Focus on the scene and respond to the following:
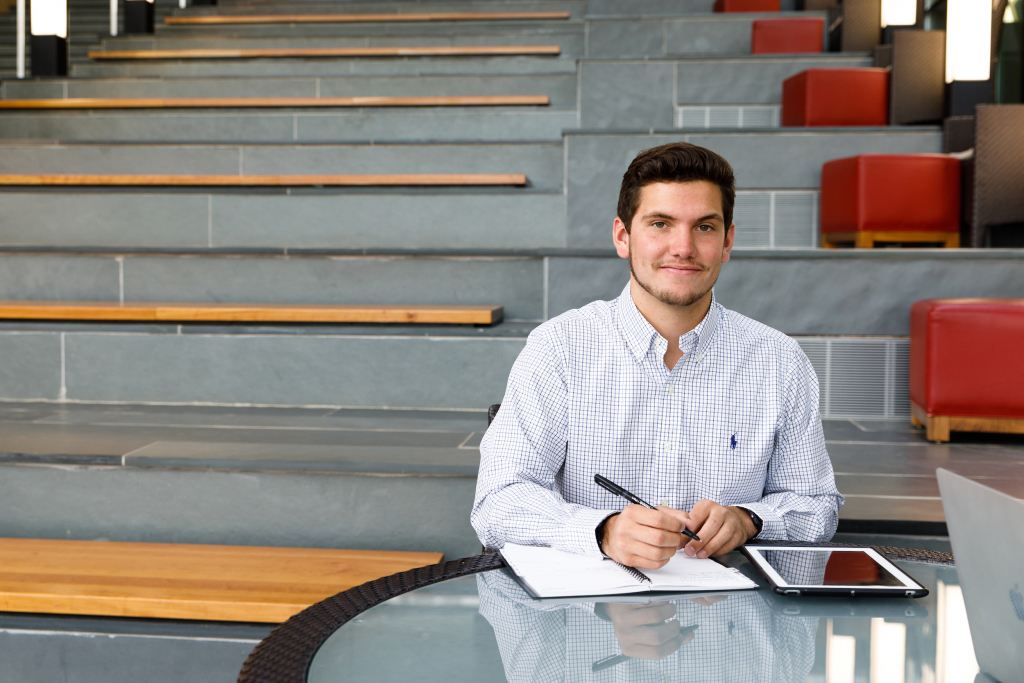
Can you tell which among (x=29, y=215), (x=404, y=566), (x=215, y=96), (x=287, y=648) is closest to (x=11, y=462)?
(x=404, y=566)

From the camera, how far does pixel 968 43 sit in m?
3.54

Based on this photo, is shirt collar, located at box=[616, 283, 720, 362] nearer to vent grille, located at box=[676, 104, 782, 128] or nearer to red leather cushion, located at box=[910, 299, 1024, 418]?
red leather cushion, located at box=[910, 299, 1024, 418]

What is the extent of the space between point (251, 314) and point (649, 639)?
6.36 ft

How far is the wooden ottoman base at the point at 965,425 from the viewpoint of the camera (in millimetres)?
2238

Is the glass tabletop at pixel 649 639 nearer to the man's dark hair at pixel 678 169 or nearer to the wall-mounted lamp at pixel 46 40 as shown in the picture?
the man's dark hair at pixel 678 169

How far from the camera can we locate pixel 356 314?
245cm

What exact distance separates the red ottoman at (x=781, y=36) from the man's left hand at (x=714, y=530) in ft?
12.0

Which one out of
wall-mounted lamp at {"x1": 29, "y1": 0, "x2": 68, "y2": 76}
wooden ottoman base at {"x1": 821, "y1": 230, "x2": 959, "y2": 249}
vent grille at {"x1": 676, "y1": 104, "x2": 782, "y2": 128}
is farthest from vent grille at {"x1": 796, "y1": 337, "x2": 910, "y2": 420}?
wall-mounted lamp at {"x1": 29, "y1": 0, "x2": 68, "y2": 76}

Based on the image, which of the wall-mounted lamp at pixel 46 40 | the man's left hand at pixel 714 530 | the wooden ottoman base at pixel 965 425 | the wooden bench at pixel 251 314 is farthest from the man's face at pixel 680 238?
the wall-mounted lamp at pixel 46 40

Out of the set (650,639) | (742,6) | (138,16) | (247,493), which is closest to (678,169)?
(650,639)

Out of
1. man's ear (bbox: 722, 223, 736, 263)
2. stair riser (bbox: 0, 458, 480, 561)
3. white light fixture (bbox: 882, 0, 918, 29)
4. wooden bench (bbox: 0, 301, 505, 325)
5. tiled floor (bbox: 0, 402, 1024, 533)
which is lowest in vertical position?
stair riser (bbox: 0, 458, 480, 561)

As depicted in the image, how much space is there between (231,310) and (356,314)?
36cm

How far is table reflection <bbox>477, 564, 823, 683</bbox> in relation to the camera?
70cm

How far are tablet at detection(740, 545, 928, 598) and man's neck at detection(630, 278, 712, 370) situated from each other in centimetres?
41
